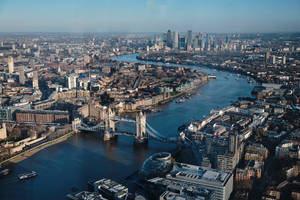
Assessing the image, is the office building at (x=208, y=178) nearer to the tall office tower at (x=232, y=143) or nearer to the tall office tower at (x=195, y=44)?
the tall office tower at (x=232, y=143)

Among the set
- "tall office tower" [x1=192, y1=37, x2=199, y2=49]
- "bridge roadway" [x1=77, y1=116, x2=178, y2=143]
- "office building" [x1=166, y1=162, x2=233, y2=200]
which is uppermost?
"tall office tower" [x1=192, y1=37, x2=199, y2=49]

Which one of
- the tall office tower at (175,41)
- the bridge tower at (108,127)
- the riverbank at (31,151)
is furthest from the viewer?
the tall office tower at (175,41)

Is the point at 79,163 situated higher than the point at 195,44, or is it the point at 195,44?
the point at 195,44

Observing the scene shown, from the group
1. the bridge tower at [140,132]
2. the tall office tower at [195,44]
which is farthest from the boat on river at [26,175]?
the tall office tower at [195,44]

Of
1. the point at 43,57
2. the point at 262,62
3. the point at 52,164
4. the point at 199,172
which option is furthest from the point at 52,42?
the point at 199,172

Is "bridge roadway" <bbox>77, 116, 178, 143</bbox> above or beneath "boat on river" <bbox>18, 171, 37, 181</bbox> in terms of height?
above

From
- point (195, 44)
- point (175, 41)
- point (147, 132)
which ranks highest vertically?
point (175, 41)

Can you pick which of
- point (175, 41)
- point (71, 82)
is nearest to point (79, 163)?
point (71, 82)

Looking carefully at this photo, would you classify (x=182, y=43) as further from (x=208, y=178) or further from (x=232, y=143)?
(x=208, y=178)

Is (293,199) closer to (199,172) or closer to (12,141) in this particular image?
(199,172)

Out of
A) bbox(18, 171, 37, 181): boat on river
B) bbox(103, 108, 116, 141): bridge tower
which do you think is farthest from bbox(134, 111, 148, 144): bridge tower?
bbox(18, 171, 37, 181): boat on river

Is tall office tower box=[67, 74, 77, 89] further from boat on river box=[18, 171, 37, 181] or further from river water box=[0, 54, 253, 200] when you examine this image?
boat on river box=[18, 171, 37, 181]
